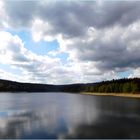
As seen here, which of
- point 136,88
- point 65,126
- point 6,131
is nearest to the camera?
point 6,131

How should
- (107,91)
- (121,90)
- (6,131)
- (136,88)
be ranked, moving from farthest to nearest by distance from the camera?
(107,91) < (121,90) < (136,88) < (6,131)

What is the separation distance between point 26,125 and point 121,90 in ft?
338

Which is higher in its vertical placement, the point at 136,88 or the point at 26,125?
the point at 136,88

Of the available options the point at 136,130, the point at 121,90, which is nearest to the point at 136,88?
the point at 121,90

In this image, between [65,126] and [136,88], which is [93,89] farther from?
[65,126]

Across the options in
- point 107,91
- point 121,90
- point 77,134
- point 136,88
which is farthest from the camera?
point 107,91

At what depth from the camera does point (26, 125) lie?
87.7 feet

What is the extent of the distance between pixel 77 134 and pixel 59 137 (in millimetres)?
1696

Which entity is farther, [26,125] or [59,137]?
[26,125]

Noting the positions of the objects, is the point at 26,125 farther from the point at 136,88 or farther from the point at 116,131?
the point at 136,88

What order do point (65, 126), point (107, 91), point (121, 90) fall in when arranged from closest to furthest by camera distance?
point (65, 126), point (121, 90), point (107, 91)

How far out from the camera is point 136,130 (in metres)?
24.1

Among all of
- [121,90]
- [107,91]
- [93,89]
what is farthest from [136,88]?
[93,89]

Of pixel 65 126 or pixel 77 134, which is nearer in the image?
pixel 77 134
